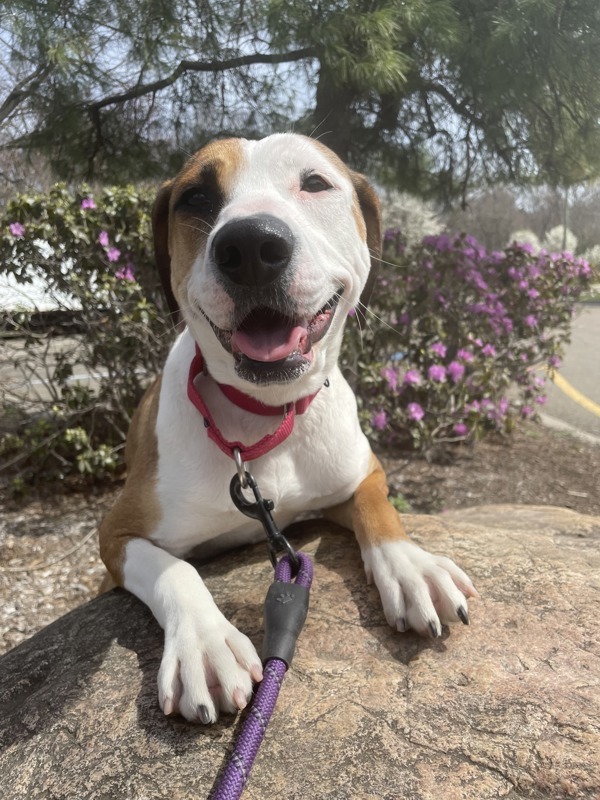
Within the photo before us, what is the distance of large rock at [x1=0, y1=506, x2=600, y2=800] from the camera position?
117 cm

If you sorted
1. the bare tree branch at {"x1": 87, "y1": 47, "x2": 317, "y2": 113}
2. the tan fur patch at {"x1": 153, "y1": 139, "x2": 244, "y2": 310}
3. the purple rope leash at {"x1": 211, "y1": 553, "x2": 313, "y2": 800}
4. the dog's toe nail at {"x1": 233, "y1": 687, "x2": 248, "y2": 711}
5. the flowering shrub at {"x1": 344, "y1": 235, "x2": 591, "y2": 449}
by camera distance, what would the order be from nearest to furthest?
1. the purple rope leash at {"x1": 211, "y1": 553, "x2": 313, "y2": 800}
2. the dog's toe nail at {"x1": 233, "y1": 687, "x2": 248, "y2": 711}
3. the tan fur patch at {"x1": 153, "y1": 139, "x2": 244, "y2": 310}
4. the bare tree branch at {"x1": 87, "y1": 47, "x2": 317, "y2": 113}
5. the flowering shrub at {"x1": 344, "y1": 235, "x2": 591, "y2": 449}

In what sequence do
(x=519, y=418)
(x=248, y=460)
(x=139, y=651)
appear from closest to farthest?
(x=139, y=651) → (x=248, y=460) → (x=519, y=418)

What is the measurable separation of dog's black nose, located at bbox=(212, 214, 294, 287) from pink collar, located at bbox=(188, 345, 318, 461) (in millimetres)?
466

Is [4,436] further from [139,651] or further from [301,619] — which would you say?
[301,619]

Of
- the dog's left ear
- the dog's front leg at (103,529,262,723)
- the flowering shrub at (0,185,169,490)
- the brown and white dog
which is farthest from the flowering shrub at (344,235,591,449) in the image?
the dog's front leg at (103,529,262,723)

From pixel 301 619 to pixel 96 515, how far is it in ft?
10.1

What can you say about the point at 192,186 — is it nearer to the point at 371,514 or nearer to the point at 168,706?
the point at 371,514

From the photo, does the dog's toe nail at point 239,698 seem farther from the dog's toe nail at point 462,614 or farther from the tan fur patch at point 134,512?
the tan fur patch at point 134,512

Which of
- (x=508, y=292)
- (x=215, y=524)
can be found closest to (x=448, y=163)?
(x=508, y=292)

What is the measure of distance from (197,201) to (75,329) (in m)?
2.72

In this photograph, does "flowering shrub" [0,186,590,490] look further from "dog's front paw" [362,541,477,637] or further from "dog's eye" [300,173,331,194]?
"dog's front paw" [362,541,477,637]

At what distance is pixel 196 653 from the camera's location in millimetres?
1353

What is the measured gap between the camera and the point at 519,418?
6699mm

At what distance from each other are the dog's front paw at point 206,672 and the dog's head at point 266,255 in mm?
679
